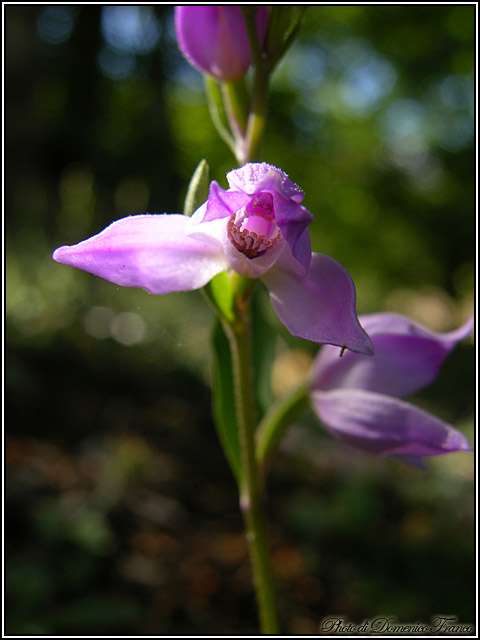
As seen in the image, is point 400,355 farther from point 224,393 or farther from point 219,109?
point 219,109

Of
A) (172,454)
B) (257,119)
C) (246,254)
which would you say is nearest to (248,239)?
(246,254)

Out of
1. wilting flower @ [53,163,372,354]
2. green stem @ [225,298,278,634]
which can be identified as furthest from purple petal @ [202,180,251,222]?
green stem @ [225,298,278,634]

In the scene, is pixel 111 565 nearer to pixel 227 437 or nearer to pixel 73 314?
pixel 227 437

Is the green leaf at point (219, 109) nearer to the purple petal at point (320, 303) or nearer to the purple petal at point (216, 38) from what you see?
the purple petal at point (216, 38)

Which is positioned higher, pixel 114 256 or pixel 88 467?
pixel 114 256

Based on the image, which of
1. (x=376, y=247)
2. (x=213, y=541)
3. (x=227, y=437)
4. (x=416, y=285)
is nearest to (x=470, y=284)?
(x=416, y=285)

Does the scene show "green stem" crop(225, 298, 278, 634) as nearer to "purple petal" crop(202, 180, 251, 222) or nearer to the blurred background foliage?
"purple petal" crop(202, 180, 251, 222)
